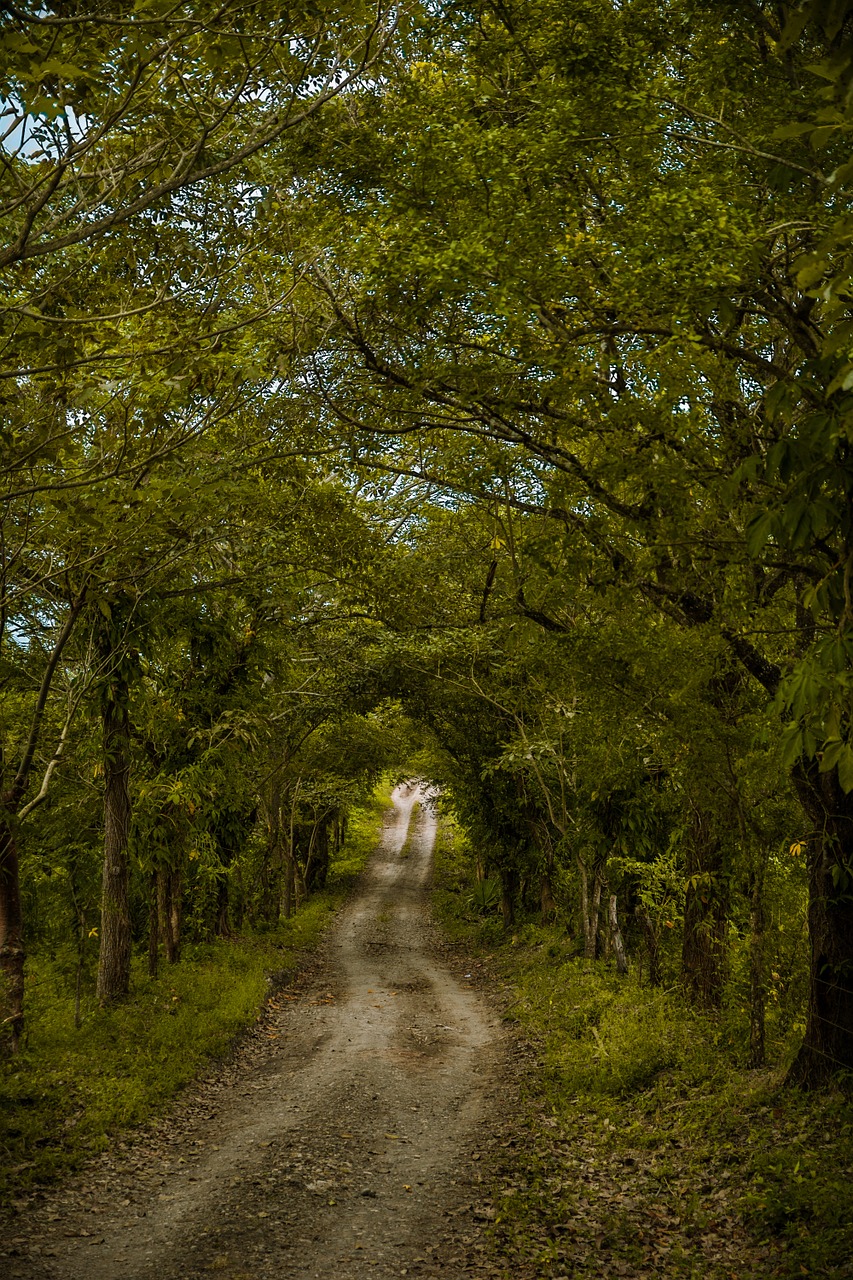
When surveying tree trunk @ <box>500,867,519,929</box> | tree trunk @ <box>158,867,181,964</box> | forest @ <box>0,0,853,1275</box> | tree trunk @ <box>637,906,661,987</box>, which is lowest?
tree trunk @ <box>500,867,519,929</box>

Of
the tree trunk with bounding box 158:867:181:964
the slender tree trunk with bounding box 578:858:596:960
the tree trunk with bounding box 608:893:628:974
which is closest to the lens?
the tree trunk with bounding box 608:893:628:974

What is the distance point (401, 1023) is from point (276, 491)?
9.02m

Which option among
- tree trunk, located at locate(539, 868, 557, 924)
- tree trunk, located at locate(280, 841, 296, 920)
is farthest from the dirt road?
tree trunk, located at locate(280, 841, 296, 920)

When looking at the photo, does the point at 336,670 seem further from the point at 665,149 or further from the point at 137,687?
the point at 665,149

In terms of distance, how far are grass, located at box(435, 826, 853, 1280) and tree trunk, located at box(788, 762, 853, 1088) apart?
326 millimetres

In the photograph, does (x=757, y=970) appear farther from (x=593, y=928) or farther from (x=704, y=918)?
(x=593, y=928)

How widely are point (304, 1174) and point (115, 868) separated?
206 inches

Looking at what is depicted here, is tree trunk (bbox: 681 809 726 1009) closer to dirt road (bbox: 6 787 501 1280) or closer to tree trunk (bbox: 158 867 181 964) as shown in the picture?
dirt road (bbox: 6 787 501 1280)

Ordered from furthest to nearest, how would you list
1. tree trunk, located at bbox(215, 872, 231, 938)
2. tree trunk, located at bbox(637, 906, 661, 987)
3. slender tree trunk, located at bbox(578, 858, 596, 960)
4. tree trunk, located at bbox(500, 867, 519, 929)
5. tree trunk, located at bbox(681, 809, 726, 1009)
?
tree trunk, located at bbox(500, 867, 519, 929), tree trunk, located at bbox(215, 872, 231, 938), slender tree trunk, located at bbox(578, 858, 596, 960), tree trunk, located at bbox(637, 906, 661, 987), tree trunk, located at bbox(681, 809, 726, 1009)

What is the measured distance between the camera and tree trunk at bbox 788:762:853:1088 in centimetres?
791

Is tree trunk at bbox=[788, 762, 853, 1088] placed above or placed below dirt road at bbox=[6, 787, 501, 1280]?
above

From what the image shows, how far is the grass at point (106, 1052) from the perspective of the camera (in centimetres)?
824

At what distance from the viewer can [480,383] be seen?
8062 mm

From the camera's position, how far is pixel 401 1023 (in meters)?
15.6
